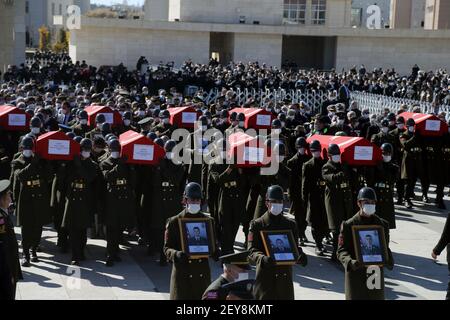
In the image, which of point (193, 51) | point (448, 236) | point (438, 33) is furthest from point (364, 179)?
point (438, 33)

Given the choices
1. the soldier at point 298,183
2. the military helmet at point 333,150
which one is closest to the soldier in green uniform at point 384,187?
the military helmet at point 333,150

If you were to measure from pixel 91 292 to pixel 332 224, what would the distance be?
12.6 ft

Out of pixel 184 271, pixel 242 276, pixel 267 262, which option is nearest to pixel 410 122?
pixel 267 262

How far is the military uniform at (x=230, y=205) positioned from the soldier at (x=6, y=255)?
4.60 meters

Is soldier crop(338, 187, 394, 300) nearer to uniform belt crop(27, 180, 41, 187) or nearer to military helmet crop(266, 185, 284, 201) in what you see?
military helmet crop(266, 185, 284, 201)

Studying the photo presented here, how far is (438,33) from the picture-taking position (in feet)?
166

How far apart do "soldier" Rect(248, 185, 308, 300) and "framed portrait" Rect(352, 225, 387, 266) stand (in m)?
0.59

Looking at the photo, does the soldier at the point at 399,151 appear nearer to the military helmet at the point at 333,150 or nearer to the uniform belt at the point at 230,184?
the military helmet at the point at 333,150

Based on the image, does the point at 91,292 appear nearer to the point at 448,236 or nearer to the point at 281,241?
the point at 281,241

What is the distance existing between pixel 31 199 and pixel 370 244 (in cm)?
564

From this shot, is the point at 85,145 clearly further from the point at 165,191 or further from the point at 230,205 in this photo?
the point at 230,205

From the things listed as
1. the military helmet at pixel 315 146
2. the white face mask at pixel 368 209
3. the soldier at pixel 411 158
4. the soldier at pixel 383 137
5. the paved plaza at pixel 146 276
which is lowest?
the paved plaza at pixel 146 276

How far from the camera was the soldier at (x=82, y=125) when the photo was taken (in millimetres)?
16422

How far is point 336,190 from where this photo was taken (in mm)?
12000
